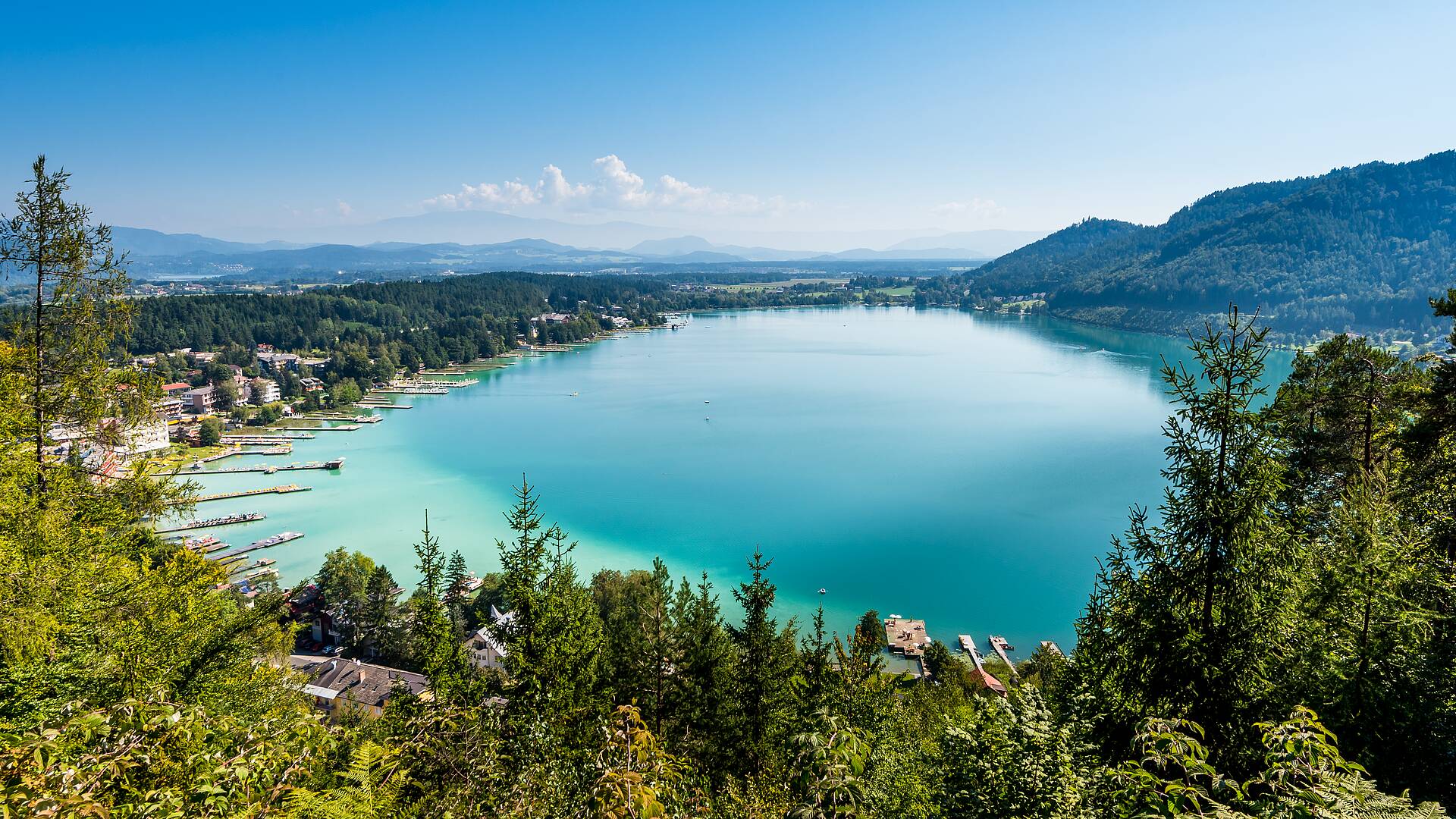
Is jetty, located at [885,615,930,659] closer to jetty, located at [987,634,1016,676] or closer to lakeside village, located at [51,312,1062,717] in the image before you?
lakeside village, located at [51,312,1062,717]

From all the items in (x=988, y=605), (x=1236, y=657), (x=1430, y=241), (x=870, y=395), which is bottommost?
(x=988, y=605)

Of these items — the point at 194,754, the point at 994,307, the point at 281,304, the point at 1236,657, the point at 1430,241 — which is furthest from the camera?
the point at 994,307

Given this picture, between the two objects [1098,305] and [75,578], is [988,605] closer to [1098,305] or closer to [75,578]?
[75,578]

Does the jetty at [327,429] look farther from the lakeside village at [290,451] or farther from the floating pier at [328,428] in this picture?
the lakeside village at [290,451]

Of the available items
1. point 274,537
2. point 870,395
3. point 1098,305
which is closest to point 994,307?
point 1098,305

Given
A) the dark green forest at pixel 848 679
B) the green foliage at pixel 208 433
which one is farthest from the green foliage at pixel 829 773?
the green foliage at pixel 208 433

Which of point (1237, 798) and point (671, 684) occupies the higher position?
point (1237, 798)

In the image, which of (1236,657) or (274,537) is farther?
(274,537)

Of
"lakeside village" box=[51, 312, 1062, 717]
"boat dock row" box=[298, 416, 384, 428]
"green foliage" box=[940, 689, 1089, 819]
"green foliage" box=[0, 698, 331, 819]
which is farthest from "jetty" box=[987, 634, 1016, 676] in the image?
"boat dock row" box=[298, 416, 384, 428]

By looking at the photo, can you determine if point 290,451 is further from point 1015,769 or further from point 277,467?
point 1015,769
